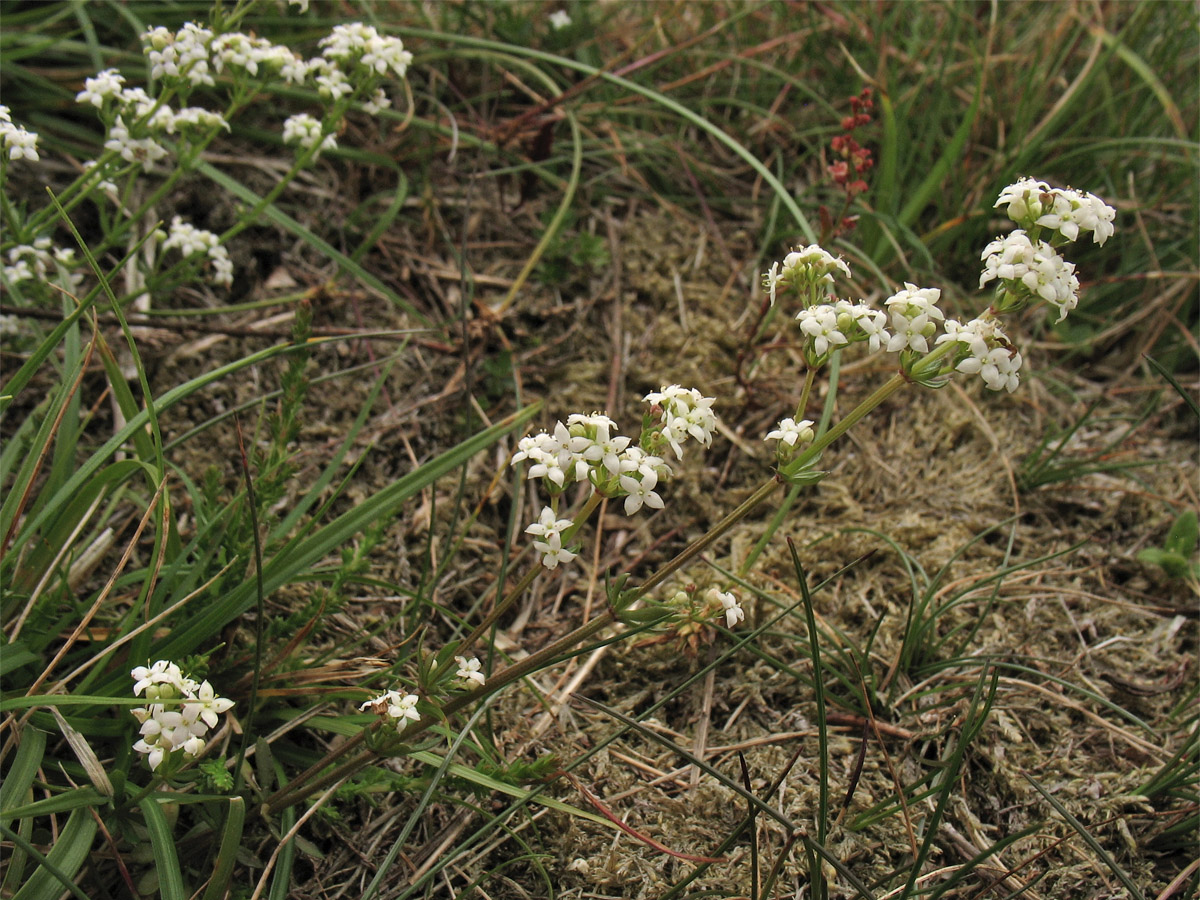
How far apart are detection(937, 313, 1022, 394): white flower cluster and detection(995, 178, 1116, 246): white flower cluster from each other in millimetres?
202

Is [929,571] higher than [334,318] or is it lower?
lower

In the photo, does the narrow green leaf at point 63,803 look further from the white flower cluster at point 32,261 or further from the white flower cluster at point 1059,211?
the white flower cluster at point 1059,211

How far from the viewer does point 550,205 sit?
3.68 metres

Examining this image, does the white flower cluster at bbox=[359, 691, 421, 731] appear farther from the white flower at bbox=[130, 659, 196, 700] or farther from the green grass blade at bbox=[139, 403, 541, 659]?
the green grass blade at bbox=[139, 403, 541, 659]

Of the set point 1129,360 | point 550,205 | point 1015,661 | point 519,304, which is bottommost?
point 1015,661

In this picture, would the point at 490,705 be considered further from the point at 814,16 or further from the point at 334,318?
the point at 814,16

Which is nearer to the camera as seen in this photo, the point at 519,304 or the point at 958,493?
the point at 958,493

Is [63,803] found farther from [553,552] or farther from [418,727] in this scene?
[553,552]

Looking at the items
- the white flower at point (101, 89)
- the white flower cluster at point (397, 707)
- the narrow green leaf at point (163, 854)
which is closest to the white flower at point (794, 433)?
the white flower cluster at point (397, 707)

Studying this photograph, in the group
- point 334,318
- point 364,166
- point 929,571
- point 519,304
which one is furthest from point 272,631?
point 364,166

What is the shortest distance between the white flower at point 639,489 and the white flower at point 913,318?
1.55 feet

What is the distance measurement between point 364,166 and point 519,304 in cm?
93

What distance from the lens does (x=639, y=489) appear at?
5.01ft

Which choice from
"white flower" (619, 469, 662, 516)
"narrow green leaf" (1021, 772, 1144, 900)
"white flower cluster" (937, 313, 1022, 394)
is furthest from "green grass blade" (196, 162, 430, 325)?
"narrow green leaf" (1021, 772, 1144, 900)
